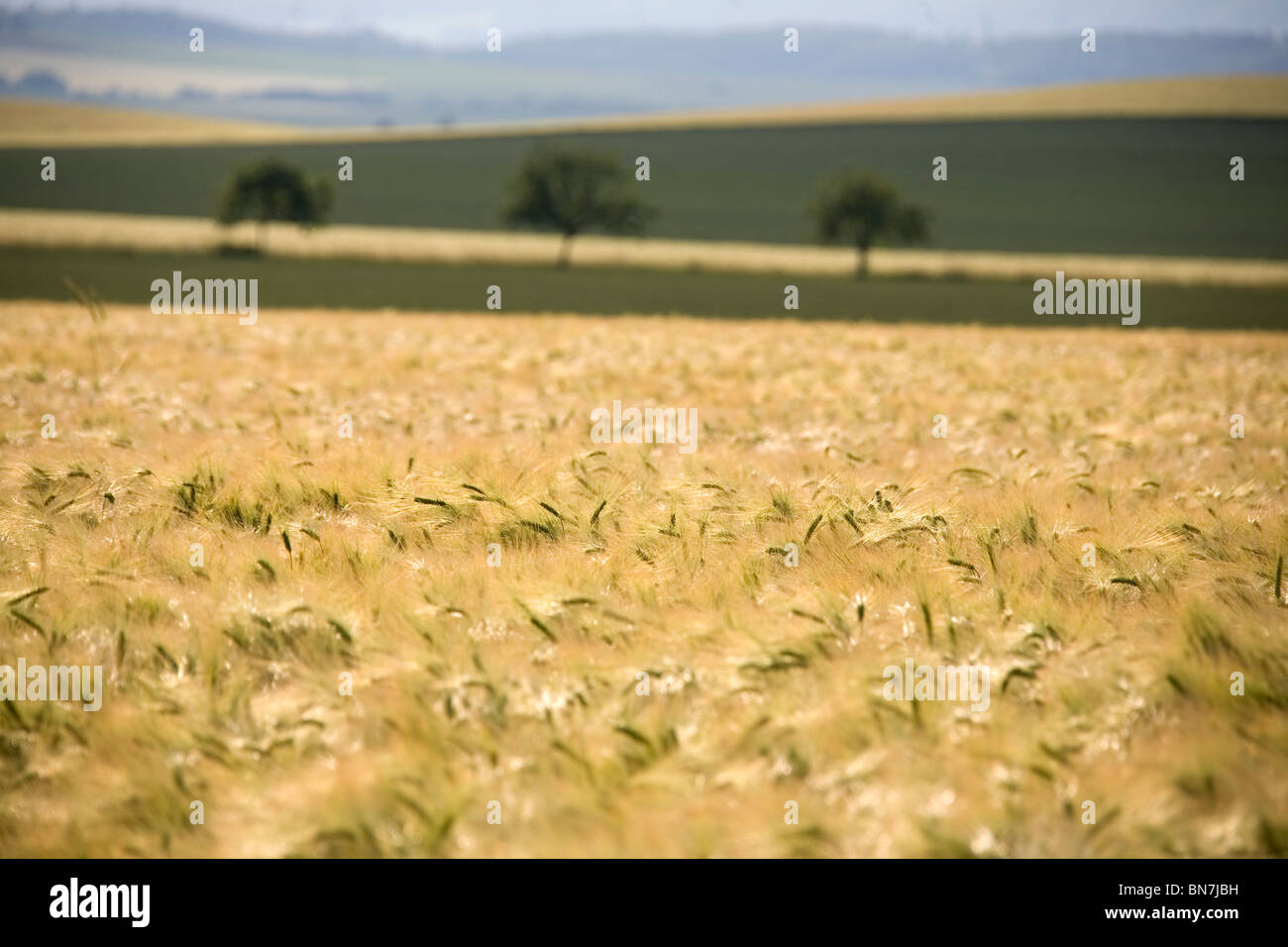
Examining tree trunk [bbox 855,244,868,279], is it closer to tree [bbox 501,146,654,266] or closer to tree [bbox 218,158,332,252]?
tree [bbox 501,146,654,266]

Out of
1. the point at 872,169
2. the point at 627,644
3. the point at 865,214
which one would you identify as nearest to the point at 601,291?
the point at 865,214

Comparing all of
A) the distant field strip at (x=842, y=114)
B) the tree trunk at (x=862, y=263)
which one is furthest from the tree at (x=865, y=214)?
the distant field strip at (x=842, y=114)

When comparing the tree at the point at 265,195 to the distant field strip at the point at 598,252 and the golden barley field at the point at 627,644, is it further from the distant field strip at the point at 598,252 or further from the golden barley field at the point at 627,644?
the golden barley field at the point at 627,644

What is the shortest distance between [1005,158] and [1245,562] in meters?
109

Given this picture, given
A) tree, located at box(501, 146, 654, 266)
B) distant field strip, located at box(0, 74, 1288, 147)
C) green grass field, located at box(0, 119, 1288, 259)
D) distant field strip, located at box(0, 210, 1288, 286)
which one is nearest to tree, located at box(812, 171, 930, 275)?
distant field strip, located at box(0, 210, 1288, 286)

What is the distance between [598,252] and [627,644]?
75882mm

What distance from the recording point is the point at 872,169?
3219 inches

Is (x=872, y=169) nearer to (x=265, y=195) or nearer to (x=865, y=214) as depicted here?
(x=865, y=214)

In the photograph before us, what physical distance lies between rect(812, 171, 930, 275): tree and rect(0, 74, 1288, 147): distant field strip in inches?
2052

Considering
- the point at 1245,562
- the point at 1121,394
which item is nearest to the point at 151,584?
the point at 1245,562

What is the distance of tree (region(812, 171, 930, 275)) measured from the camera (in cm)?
7100

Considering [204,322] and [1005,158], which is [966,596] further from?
[1005,158]

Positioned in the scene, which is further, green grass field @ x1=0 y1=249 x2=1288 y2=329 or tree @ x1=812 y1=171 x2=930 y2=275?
tree @ x1=812 y1=171 x2=930 y2=275

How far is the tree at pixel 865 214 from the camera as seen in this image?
7100 cm
